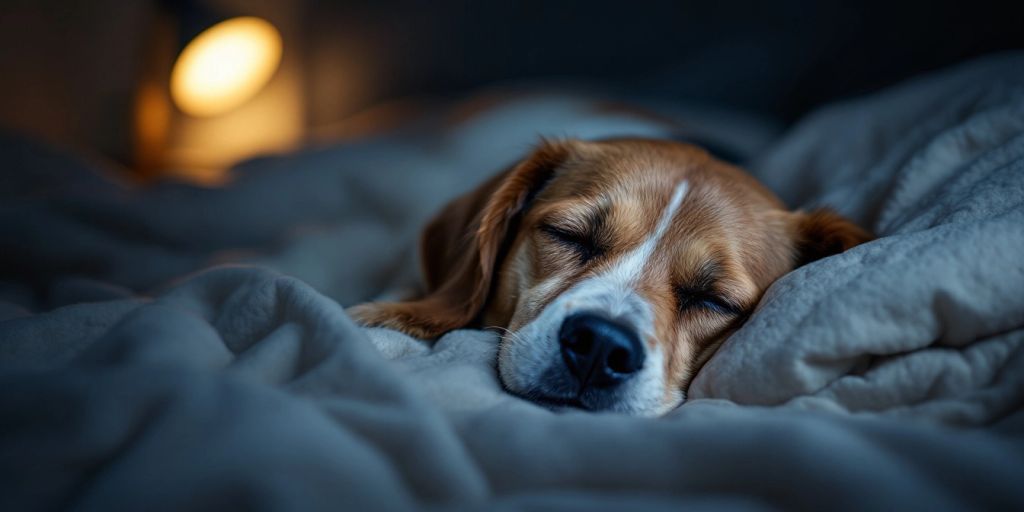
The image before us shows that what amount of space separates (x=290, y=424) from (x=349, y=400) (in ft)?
0.38

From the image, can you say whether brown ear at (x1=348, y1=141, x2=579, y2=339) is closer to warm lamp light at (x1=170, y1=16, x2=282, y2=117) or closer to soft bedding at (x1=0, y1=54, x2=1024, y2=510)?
soft bedding at (x1=0, y1=54, x2=1024, y2=510)

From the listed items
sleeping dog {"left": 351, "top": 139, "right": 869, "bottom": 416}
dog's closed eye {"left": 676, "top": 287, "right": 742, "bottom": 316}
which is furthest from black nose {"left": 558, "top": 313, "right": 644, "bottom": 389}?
dog's closed eye {"left": 676, "top": 287, "right": 742, "bottom": 316}

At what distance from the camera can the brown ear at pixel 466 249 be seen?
1502mm

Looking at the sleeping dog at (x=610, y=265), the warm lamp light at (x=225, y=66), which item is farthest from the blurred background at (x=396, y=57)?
the sleeping dog at (x=610, y=265)

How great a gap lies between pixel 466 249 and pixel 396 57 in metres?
2.24

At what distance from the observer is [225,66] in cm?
312

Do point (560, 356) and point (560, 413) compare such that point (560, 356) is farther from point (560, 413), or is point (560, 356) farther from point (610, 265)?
point (610, 265)

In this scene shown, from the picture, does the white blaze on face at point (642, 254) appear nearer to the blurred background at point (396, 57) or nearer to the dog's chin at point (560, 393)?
the dog's chin at point (560, 393)

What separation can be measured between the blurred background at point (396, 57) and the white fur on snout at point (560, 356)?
1756 millimetres

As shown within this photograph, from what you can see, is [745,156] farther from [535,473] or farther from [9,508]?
[9,508]

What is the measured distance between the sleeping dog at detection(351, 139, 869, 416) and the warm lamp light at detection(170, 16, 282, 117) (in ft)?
5.92

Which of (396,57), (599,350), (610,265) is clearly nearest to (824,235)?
(610,265)

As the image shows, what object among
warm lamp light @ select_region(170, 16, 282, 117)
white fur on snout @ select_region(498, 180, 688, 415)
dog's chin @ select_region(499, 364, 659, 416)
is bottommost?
dog's chin @ select_region(499, 364, 659, 416)

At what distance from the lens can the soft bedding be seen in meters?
0.78
